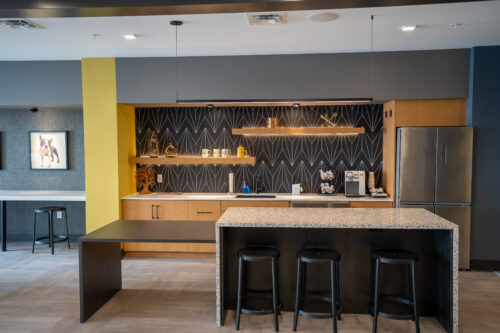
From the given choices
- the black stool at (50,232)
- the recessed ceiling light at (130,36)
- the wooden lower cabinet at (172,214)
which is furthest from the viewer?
the black stool at (50,232)

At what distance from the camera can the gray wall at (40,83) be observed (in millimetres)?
5098

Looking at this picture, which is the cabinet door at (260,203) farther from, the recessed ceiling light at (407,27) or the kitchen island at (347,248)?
the recessed ceiling light at (407,27)

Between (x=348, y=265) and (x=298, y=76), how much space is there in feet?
8.25

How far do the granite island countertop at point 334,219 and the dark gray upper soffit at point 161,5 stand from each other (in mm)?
1565

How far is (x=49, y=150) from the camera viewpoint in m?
5.77

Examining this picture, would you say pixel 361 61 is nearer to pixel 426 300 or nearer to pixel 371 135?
pixel 371 135

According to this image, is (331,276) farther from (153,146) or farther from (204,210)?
(153,146)

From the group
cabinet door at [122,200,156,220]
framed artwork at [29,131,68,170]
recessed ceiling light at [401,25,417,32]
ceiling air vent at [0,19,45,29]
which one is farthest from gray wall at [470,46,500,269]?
framed artwork at [29,131,68,170]

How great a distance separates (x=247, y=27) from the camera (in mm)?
3723

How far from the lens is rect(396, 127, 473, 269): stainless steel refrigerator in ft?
14.6

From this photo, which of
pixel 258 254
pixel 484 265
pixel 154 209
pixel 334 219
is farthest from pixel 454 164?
pixel 154 209

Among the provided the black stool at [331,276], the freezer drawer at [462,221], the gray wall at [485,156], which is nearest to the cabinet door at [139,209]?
the black stool at [331,276]

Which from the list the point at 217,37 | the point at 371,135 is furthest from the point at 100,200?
the point at 371,135

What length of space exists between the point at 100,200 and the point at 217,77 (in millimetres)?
2268
